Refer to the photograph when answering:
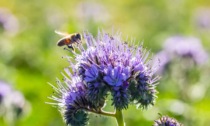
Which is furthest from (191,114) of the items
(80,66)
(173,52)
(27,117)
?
(80,66)

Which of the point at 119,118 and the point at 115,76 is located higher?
the point at 115,76

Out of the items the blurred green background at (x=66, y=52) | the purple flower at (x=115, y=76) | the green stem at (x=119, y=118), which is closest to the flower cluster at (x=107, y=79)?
the purple flower at (x=115, y=76)

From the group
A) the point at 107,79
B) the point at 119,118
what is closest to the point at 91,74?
the point at 107,79

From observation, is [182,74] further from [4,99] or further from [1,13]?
[1,13]

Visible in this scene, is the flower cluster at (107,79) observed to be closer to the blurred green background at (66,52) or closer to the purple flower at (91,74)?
the purple flower at (91,74)

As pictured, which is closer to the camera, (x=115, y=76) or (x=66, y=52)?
(x=115, y=76)

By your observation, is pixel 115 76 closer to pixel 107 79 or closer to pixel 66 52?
pixel 107 79
